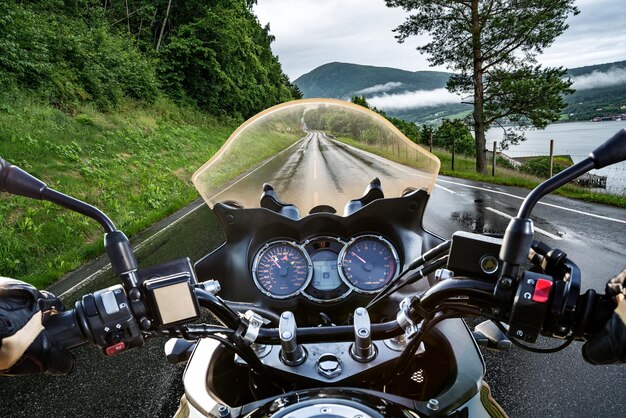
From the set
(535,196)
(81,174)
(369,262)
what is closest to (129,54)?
(81,174)

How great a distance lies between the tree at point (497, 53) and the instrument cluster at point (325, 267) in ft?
59.0

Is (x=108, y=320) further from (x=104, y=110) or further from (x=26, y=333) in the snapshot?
(x=104, y=110)

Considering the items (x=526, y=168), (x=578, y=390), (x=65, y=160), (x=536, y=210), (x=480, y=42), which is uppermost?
(x=480, y=42)

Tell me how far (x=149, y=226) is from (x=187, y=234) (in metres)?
1.55

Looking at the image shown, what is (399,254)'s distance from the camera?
90.7 inches

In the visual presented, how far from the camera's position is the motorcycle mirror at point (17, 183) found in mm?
1141

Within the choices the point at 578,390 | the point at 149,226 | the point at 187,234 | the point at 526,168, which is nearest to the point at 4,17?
the point at 149,226

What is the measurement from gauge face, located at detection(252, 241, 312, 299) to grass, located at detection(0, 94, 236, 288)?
4.78 metres

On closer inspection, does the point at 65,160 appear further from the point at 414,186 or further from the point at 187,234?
the point at 414,186

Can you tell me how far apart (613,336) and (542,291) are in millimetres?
171

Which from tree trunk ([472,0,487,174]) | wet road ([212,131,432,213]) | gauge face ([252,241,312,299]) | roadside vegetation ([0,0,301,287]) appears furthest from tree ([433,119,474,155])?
gauge face ([252,241,312,299])

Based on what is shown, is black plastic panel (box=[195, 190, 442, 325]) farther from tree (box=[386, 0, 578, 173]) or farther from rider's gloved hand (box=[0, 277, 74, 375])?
tree (box=[386, 0, 578, 173])

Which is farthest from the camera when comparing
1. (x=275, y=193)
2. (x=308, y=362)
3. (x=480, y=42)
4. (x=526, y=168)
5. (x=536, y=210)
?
(x=526, y=168)

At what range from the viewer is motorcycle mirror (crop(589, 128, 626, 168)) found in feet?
3.30
